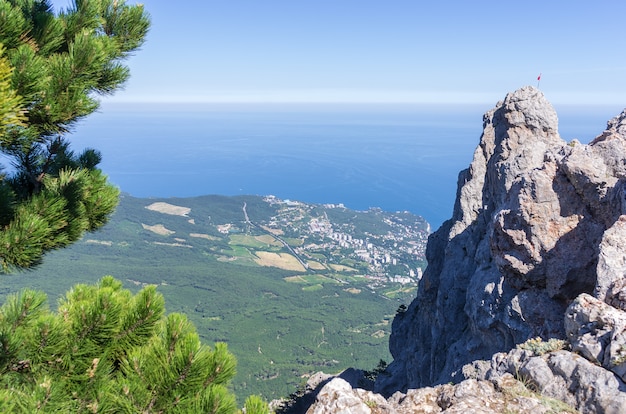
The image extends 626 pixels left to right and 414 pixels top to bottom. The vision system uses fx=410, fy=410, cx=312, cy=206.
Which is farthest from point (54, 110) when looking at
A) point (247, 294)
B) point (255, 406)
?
point (247, 294)

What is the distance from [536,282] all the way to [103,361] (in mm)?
12261

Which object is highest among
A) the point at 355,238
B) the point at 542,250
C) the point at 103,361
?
the point at 103,361

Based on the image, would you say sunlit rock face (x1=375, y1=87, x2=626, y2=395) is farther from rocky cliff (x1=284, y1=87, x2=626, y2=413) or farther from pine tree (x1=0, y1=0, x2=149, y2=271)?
pine tree (x1=0, y1=0, x2=149, y2=271)

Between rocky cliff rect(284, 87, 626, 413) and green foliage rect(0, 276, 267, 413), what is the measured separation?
2.73 meters

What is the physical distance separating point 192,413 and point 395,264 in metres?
130

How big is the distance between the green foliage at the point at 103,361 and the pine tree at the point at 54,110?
1.80 metres

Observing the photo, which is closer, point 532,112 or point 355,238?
point 532,112

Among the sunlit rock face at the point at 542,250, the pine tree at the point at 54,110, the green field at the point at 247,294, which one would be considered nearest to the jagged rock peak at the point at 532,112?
the sunlit rock face at the point at 542,250

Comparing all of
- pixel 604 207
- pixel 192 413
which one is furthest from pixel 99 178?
pixel 604 207

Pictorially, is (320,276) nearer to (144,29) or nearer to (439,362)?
(439,362)

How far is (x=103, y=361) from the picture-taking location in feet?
14.9

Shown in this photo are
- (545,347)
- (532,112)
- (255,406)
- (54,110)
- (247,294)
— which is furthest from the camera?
(247,294)

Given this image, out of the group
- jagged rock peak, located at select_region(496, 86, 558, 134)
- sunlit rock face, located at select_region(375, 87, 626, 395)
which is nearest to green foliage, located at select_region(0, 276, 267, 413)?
sunlit rock face, located at select_region(375, 87, 626, 395)

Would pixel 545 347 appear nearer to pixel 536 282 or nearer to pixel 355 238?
pixel 536 282
